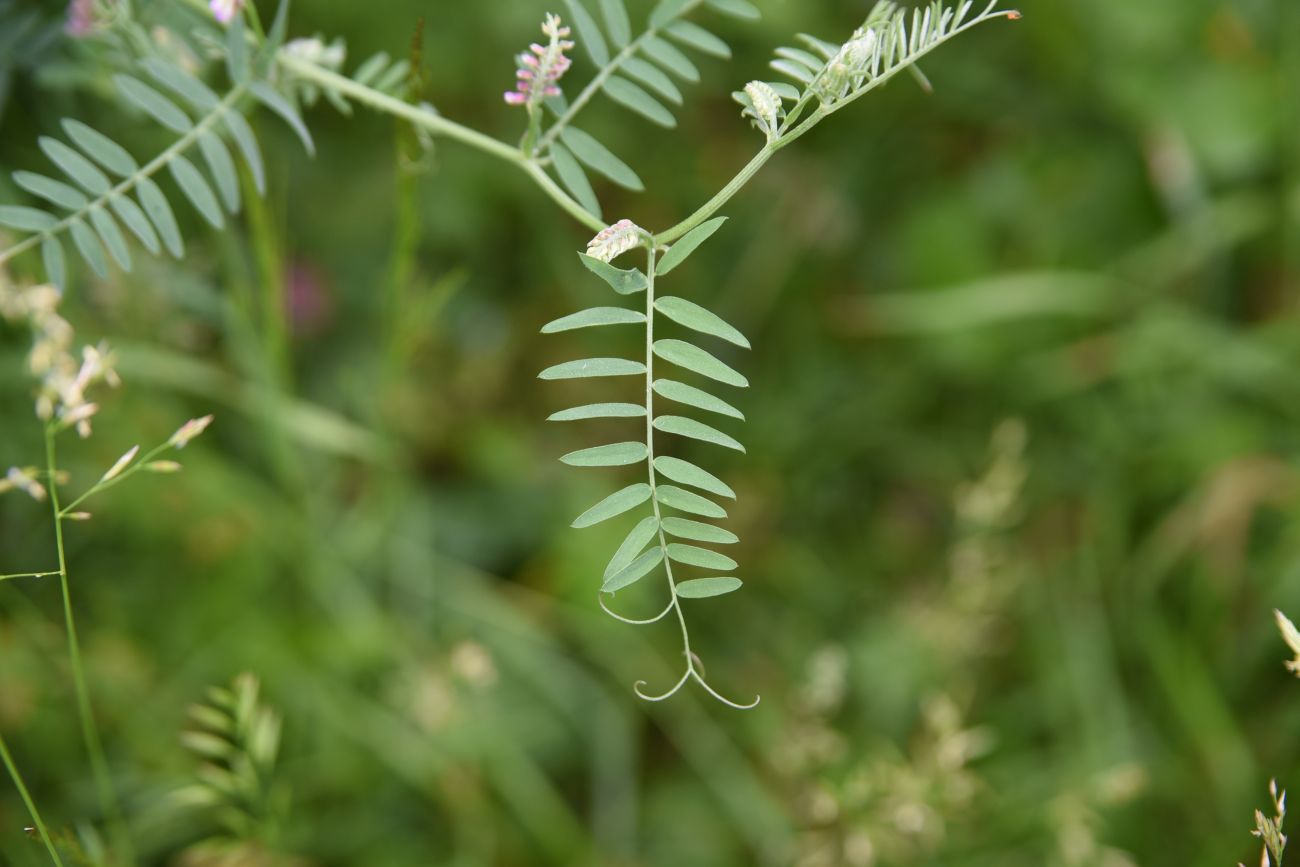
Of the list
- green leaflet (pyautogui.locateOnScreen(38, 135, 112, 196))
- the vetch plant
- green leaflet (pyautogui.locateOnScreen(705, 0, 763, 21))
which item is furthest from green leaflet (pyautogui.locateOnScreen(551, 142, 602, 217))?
green leaflet (pyautogui.locateOnScreen(38, 135, 112, 196))

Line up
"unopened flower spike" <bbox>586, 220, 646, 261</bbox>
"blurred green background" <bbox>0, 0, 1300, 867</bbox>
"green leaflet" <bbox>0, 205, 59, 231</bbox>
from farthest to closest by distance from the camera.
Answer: "blurred green background" <bbox>0, 0, 1300, 867</bbox>
"green leaflet" <bbox>0, 205, 59, 231</bbox>
"unopened flower spike" <bbox>586, 220, 646, 261</bbox>

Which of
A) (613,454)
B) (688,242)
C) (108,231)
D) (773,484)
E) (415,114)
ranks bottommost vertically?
(613,454)

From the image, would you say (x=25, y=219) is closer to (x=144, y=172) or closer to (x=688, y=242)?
(x=144, y=172)

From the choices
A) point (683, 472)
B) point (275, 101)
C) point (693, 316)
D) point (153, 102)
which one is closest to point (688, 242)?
point (693, 316)

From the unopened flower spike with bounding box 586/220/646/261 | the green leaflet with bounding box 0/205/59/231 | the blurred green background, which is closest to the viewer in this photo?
the unopened flower spike with bounding box 586/220/646/261

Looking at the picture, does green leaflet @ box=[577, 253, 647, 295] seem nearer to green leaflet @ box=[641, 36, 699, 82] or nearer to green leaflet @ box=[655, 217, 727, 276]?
green leaflet @ box=[655, 217, 727, 276]

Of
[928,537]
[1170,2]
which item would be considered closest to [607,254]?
[928,537]

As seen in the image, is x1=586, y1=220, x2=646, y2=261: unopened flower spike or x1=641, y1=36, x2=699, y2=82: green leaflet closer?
x1=586, y1=220, x2=646, y2=261: unopened flower spike
